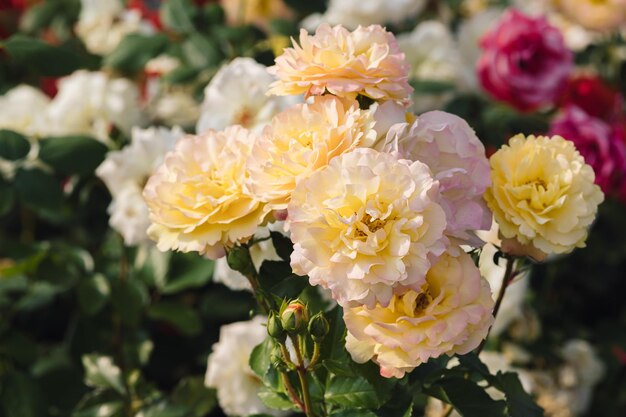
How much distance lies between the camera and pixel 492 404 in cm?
72

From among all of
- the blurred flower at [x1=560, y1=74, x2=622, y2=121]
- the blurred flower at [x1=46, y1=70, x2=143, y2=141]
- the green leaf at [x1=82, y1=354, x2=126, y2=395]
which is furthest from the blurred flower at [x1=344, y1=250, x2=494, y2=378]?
the blurred flower at [x1=560, y1=74, x2=622, y2=121]

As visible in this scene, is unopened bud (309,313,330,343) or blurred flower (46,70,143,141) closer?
unopened bud (309,313,330,343)

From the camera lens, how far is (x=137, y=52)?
1.32m

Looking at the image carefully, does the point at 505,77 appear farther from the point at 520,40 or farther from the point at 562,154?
the point at 562,154

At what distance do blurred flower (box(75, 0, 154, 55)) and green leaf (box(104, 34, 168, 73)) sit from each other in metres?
0.33

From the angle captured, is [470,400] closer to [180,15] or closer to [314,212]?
[314,212]

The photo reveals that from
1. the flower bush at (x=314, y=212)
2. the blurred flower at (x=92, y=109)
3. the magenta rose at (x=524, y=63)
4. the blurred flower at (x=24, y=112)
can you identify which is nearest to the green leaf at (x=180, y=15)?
the flower bush at (x=314, y=212)

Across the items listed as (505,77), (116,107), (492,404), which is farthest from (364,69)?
(505,77)

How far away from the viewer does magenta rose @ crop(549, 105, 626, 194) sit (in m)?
1.30

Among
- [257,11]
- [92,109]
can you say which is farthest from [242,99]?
[257,11]

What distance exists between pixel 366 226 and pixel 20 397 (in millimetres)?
712

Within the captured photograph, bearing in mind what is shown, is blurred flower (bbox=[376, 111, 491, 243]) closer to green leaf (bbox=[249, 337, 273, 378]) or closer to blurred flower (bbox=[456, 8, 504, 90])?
green leaf (bbox=[249, 337, 273, 378])

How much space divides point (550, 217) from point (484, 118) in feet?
2.88

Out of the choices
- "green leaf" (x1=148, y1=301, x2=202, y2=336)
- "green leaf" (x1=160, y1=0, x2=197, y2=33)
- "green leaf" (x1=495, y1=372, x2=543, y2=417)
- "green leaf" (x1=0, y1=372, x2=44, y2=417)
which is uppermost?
"green leaf" (x1=495, y1=372, x2=543, y2=417)
